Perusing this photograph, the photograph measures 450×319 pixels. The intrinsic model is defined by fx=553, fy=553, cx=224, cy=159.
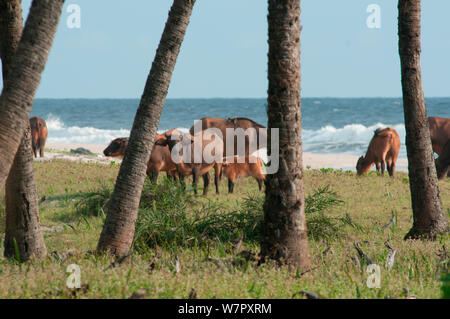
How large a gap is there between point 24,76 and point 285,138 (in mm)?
2853

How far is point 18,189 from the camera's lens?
726 cm

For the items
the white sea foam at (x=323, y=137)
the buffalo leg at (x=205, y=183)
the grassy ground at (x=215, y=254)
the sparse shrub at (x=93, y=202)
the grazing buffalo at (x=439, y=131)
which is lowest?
the grassy ground at (x=215, y=254)

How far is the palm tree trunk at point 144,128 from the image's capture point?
7145 millimetres

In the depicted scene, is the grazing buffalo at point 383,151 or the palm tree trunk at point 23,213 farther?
the grazing buffalo at point 383,151

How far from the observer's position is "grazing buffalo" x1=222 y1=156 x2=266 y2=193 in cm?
1384

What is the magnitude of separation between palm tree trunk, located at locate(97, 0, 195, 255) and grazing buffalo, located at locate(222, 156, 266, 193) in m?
6.69

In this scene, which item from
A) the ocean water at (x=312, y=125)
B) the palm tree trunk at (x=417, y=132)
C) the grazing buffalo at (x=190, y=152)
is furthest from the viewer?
the ocean water at (x=312, y=125)

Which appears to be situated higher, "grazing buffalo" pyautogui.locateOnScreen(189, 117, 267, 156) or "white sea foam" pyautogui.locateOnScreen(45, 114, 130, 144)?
"white sea foam" pyautogui.locateOnScreen(45, 114, 130, 144)

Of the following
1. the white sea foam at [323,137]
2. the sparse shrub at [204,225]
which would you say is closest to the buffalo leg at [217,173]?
the sparse shrub at [204,225]

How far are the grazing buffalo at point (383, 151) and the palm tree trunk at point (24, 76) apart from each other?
45.1 ft

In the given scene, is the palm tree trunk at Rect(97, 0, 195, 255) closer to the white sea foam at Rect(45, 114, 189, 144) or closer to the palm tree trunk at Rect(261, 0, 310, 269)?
the palm tree trunk at Rect(261, 0, 310, 269)

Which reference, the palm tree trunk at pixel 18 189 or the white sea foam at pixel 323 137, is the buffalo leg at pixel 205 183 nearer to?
the palm tree trunk at pixel 18 189

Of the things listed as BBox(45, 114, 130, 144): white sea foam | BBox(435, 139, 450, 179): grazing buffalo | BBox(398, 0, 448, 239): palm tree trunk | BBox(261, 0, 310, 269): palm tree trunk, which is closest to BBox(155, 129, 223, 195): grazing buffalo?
BBox(398, 0, 448, 239): palm tree trunk
